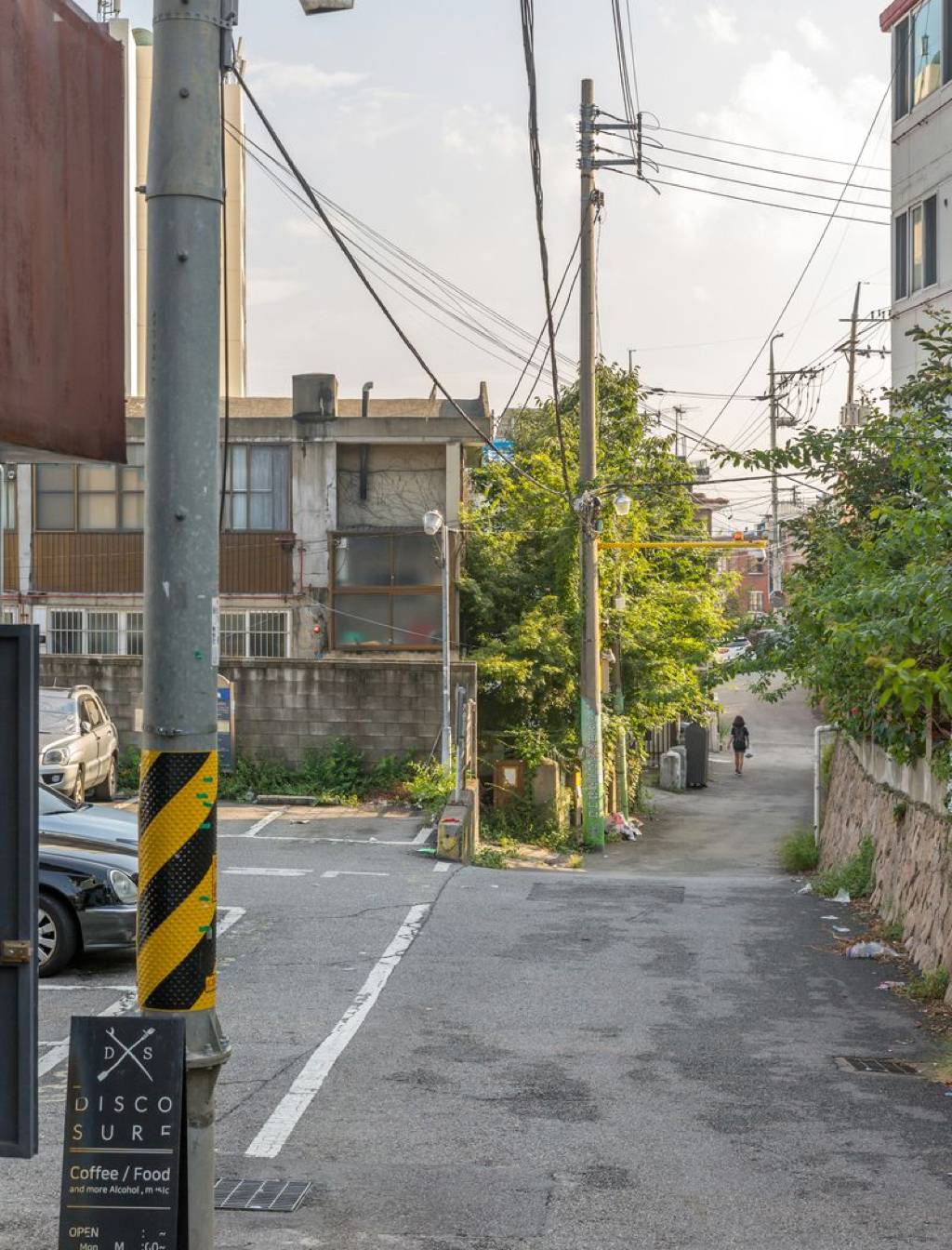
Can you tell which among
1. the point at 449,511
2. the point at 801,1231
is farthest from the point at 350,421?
the point at 801,1231

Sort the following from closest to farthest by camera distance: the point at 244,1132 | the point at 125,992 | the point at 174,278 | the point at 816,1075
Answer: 1. the point at 174,278
2. the point at 244,1132
3. the point at 816,1075
4. the point at 125,992

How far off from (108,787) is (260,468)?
900 centimetres

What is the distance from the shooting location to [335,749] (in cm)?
2392

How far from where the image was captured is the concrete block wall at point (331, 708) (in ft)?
78.9

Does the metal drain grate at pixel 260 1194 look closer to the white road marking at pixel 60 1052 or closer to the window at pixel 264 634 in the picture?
the white road marking at pixel 60 1052

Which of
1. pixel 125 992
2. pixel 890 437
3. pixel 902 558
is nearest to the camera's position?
pixel 125 992

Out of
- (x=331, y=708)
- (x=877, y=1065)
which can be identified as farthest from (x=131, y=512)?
(x=877, y=1065)

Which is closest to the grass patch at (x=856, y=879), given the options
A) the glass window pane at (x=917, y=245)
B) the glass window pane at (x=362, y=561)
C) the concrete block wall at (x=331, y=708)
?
the concrete block wall at (x=331, y=708)

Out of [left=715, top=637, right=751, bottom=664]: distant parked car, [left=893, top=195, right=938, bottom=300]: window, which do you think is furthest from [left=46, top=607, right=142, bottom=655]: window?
[left=893, top=195, right=938, bottom=300]: window

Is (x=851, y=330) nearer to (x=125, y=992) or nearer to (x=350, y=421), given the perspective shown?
(x=350, y=421)

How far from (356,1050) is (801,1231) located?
381cm

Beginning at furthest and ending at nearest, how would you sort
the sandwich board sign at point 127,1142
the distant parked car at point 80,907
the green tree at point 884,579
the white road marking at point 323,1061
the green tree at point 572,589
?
the green tree at point 572,589
the distant parked car at point 80,907
the green tree at point 884,579
the white road marking at point 323,1061
the sandwich board sign at point 127,1142

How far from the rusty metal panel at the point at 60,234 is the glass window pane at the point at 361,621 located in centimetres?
2265

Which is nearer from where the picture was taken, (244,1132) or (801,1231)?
(801,1231)
